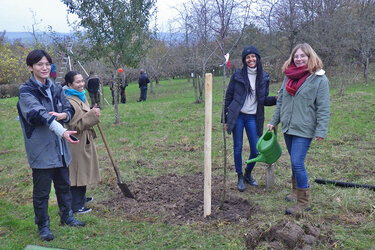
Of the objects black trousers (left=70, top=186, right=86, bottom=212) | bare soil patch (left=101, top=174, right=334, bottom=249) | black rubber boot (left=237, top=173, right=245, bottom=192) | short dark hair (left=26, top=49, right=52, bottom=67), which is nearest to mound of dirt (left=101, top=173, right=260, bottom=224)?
bare soil patch (left=101, top=174, right=334, bottom=249)

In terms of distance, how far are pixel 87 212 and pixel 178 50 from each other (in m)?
20.8

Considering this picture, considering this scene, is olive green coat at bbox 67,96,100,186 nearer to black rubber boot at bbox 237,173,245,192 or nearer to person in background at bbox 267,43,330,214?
black rubber boot at bbox 237,173,245,192

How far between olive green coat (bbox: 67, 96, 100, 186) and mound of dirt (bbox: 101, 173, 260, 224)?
577 mm

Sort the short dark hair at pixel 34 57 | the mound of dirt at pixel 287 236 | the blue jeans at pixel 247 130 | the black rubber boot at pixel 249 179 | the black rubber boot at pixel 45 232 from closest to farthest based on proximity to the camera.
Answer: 1. the mound of dirt at pixel 287 236
2. the short dark hair at pixel 34 57
3. the black rubber boot at pixel 45 232
4. the blue jeans at pixel 247 130
5. the black rubber boot at pixel 249 179

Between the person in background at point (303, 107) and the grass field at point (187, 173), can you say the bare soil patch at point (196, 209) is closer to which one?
the grass field at point (187, 173)

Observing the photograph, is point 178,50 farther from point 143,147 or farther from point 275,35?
point 143,147

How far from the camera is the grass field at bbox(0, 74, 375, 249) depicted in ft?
10.6

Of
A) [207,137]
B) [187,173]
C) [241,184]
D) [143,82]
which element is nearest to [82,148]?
[207,137]

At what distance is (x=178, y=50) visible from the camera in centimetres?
2369

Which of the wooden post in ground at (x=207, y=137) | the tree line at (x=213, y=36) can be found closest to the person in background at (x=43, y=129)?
the wooden post in ground at (x=207, y=137)

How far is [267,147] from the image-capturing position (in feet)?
13.2

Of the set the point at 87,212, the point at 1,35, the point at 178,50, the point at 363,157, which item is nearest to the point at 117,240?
the point at 87,212

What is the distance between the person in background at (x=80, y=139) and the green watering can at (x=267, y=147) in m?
1.93

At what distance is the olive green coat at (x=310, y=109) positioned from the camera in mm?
3439
